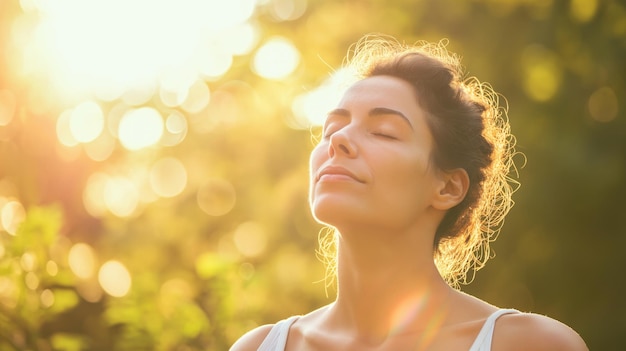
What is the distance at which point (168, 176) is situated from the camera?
12.4 m

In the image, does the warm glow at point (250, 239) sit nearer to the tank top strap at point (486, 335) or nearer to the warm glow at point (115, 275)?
the warm glow at point (115, 275)

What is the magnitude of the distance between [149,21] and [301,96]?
6.06ft

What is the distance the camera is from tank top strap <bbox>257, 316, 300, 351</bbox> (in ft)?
10.00

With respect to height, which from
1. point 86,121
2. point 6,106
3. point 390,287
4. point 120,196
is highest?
point 6,106

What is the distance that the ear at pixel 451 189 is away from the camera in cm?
299

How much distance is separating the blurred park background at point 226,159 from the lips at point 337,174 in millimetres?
1161

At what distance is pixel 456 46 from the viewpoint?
803 centimetres

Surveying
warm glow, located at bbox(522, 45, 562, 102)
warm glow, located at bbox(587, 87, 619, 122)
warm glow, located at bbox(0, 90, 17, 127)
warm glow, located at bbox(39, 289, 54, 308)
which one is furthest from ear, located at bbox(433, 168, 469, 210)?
warm glow, located at bbox(0, 90, 17, 127)

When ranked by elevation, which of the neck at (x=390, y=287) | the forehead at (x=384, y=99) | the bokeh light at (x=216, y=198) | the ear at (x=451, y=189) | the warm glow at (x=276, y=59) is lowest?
the bokeh light at (x=216, y=198)

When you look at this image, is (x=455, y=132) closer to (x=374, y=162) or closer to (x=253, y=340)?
(x=374, y=162)

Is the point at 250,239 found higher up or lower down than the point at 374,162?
lower down

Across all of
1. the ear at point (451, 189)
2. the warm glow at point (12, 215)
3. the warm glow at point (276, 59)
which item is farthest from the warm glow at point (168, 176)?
the ear at point (451, 189)

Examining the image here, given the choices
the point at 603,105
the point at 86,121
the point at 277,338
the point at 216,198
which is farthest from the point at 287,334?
the point at 86,121

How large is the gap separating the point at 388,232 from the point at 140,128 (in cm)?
1019
